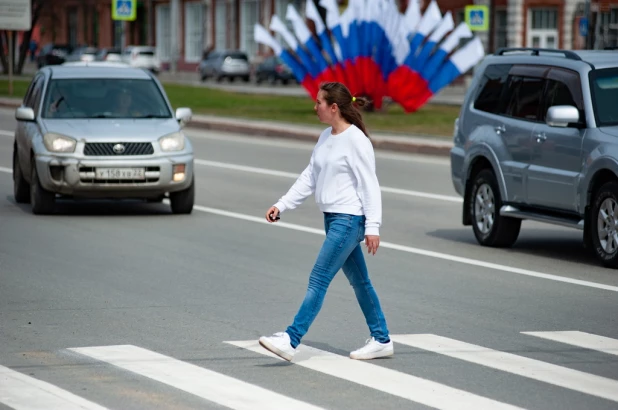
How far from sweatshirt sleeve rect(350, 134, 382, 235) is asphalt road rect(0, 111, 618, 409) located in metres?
0.82

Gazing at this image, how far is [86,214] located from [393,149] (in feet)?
37.7

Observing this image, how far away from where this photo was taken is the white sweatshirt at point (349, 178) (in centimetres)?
776

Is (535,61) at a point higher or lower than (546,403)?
higher

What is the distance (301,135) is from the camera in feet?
94.8

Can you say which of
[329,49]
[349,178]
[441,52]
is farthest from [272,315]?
[329,49]

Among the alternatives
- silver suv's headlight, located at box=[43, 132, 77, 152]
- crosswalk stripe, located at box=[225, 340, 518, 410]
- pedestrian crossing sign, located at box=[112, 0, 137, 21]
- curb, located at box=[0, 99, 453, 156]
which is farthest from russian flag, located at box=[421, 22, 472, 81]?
crosswalk stripe, located at box=[225, 340, 518, 410]

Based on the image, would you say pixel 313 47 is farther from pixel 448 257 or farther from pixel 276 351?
pixel 276 351

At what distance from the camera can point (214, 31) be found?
88.2 meters

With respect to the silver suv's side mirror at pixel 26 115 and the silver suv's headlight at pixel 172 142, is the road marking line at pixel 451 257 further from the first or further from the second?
the silver suv's side mirror at pixel 26 115

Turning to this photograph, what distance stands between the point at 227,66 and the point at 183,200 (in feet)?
188

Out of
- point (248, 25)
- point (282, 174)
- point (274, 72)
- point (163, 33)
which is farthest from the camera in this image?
point (163, 33)

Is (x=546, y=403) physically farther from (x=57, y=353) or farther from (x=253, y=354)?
(x=57, y=353)

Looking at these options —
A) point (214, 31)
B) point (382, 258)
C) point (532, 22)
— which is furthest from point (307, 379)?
point (214, 31)

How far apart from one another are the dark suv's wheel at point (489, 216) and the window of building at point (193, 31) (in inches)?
3008
